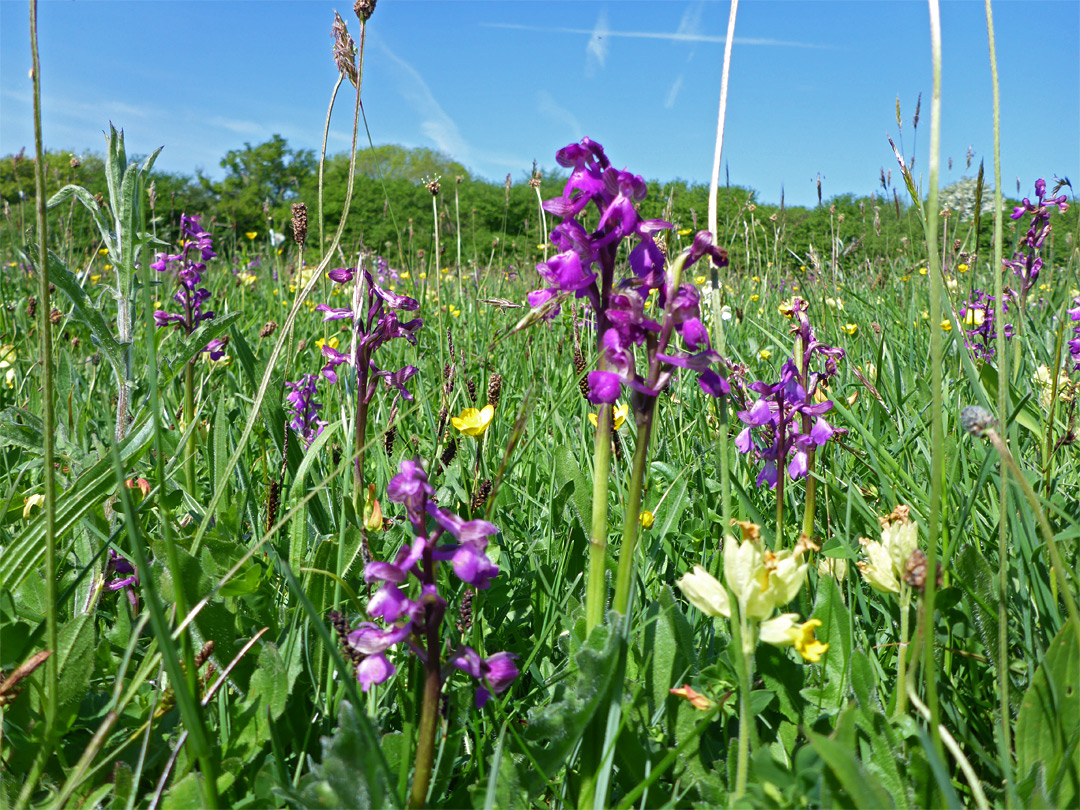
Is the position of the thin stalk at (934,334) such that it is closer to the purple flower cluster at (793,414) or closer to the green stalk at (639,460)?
the green stalk at (639,460)

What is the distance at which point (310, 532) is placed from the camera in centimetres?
183

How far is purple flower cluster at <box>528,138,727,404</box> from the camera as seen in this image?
42.7 inches

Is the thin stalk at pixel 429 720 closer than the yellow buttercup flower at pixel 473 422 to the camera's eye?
Yes

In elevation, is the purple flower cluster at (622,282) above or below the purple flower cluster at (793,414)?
above

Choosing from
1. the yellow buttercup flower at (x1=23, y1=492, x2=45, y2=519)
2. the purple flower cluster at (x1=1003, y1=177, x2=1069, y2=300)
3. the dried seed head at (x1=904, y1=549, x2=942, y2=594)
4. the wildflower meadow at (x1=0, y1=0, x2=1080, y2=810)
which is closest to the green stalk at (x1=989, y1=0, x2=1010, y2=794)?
the wildflower meadow at (x1=0, y1=0, x2=1080, y2=810)

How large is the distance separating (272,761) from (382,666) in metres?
0.41

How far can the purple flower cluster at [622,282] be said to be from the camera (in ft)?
3.56

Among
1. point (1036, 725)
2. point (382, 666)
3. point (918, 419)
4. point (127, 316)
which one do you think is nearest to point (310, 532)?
point (127, 316)

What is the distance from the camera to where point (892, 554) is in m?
1.19

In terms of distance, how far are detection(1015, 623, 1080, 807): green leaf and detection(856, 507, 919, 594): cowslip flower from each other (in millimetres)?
222

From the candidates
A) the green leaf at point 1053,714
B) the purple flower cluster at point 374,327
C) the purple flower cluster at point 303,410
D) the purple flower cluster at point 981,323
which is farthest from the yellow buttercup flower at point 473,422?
the purple flower cluster at point 981,323

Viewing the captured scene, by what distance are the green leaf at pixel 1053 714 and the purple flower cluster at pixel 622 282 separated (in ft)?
2.01

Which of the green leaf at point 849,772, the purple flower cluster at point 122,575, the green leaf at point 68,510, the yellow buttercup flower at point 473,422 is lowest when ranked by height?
the purple flower cluster at point 122,575

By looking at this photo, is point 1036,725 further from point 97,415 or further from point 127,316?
point 97,415
